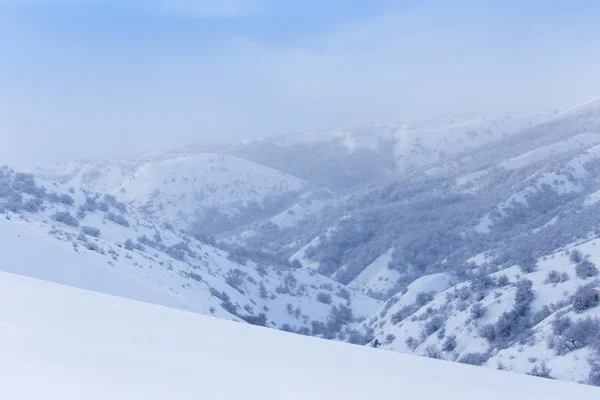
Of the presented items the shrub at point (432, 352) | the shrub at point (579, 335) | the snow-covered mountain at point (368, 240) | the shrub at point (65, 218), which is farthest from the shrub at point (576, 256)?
the shrub at point (65, 218)

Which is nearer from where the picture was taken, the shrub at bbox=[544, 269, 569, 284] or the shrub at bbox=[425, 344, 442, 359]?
the shrub at bbox=[425, 344, 442, 359]

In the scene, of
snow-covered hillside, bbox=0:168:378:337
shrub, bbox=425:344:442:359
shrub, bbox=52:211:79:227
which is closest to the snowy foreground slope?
snow-covered hillside, bbox=0:168:378:337

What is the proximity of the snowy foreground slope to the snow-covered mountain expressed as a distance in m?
10.4

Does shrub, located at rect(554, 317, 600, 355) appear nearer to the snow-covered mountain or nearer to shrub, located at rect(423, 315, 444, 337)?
the snow-covered mountain

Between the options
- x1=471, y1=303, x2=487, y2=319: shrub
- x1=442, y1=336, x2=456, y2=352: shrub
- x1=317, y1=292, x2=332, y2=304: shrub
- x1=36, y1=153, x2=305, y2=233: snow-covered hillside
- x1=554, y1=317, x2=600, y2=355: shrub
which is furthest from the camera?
x1=36, y1=153, x2=305, y2=233: snow-covered hillside

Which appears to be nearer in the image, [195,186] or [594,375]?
[594,375]

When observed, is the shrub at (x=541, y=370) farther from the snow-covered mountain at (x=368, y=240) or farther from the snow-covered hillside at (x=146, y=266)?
the snow-covered hillside at (x=146, y=266)

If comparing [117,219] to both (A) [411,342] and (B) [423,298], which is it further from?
(A) [411,342]

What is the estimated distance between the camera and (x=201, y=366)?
3.12m

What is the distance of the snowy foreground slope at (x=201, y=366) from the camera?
8.94 feet

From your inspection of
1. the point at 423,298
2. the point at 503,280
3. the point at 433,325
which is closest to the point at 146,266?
the point at 433,325

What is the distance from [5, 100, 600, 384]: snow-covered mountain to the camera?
1823 cm

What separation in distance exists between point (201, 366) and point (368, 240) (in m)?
54.2

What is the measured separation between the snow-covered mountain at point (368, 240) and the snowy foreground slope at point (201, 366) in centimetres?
1039
